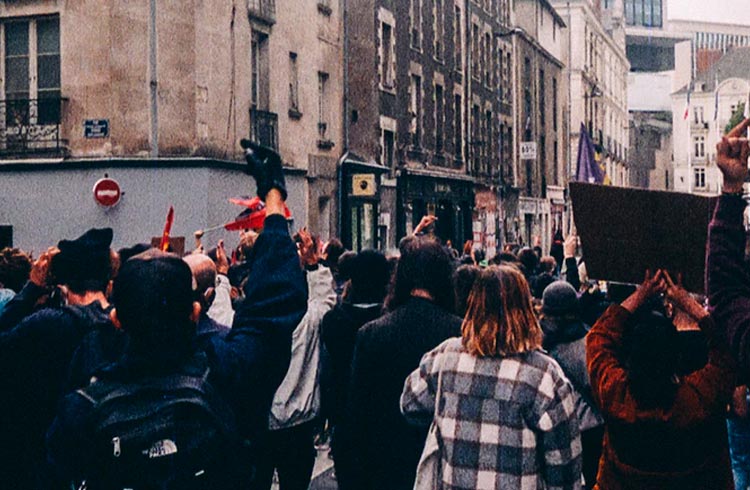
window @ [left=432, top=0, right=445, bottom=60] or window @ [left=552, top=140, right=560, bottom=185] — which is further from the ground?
window @ [left=432, top=0, right=445, bottom=60]

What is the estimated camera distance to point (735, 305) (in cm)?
345

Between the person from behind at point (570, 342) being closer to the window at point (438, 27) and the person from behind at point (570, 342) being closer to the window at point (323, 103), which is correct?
the window at point (323, 103)

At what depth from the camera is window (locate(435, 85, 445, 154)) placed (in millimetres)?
36344

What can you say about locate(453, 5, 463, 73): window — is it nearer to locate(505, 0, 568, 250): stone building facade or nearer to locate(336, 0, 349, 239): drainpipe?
locate(505, 0, 568, 250): stone building facade

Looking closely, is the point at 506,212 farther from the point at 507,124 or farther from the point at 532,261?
the point at 532,261

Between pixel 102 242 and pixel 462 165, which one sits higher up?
pixel 462 165

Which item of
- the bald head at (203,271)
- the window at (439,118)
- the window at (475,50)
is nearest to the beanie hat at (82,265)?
the bald head at (203,271)

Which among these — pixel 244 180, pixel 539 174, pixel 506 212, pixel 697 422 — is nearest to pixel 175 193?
pixel 244 180

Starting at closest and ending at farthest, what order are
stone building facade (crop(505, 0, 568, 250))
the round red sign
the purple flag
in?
1. the round red sign
2. the purple flag
3. stone building facade (crop(505, 0, 568, 250))

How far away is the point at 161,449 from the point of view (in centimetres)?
298

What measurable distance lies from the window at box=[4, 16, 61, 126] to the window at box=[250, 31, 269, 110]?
3999mm

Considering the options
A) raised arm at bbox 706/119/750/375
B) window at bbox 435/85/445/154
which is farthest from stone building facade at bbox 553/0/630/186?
raised arm at bbox 706/119/750/375

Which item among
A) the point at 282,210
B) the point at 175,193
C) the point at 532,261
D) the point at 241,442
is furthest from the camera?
the point at 175,193

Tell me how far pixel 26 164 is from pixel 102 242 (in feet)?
51.1
